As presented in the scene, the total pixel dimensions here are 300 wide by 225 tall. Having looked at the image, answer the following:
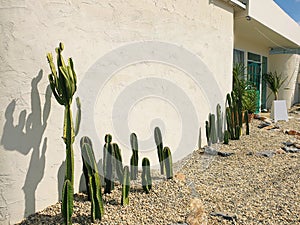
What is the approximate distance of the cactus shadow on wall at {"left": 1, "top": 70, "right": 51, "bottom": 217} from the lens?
9.46 feet

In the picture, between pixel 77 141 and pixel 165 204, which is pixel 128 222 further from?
pixel 77 141

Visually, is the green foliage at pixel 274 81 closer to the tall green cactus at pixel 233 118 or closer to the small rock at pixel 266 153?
the tall green cactus at pixel 233 118

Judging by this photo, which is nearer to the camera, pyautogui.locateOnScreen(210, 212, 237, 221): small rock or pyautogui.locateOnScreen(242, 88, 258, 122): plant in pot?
pyautogui.locateOnScreen(210, 212, 237, 221): small rock

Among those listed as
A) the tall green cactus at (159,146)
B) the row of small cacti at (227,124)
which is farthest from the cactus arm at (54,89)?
the row of small cacti at (227,124)

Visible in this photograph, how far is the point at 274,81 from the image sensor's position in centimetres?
1343

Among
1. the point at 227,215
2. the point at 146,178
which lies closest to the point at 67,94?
the point at 146,178

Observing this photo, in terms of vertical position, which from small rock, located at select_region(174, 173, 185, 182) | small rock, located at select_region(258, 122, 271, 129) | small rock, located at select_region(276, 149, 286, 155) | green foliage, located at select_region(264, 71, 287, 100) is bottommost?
small rock, located at select_region(174, 173, 185, 182)

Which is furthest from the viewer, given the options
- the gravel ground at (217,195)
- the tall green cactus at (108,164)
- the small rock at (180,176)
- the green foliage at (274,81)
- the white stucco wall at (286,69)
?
the white stucco wall at (286,69)

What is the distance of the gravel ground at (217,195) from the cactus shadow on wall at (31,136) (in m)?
0.36

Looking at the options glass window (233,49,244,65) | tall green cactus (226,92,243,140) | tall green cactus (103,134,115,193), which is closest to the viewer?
tall green cactus (103,134,115,193)

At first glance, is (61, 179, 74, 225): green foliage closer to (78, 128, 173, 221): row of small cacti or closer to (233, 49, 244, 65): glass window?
(78, 128, 173, 221): row of small cacti

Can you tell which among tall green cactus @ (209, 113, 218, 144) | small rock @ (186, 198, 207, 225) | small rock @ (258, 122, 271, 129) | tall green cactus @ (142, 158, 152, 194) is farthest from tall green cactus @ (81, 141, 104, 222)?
small rock @ (258, 122, 271, 129)

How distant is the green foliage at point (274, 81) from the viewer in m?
13.5

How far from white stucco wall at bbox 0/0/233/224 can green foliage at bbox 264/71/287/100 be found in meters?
8.62
